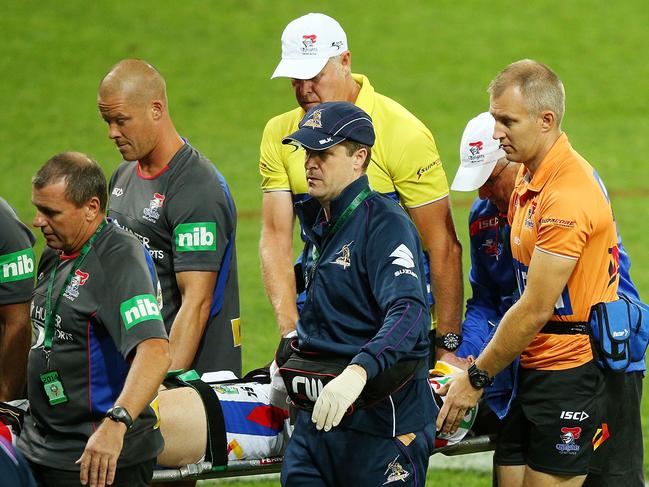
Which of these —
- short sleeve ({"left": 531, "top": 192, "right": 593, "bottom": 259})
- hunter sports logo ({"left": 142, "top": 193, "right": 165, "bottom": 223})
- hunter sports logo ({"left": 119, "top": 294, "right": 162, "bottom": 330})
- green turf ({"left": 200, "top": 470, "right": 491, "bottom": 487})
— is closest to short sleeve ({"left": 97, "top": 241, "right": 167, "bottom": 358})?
hunter sports logo ({"left": 119, "top": 294, "right": 162, "bottom": 330})

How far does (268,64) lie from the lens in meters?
18.5

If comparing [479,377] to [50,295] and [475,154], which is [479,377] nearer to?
[475,154]

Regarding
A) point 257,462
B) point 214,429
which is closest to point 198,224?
point 214,429

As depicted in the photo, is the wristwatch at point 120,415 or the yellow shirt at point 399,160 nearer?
the wristwatch at point 120,415

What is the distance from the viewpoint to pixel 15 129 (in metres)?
16.3

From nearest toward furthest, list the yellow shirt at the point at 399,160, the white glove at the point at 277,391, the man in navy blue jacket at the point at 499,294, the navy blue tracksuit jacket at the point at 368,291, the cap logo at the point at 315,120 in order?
the navy blue tracksuit jacket at the point at 368,291, the cap logo at the point at 315,120, the man in navy blue jacket at the point at 499,294, the white glove at the point at 277,391, the yellow shirt at the point at 399,160

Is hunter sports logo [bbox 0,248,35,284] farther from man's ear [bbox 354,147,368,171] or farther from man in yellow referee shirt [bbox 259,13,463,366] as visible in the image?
man's ear [bbox 354,147,368,171]

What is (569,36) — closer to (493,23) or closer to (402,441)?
(493,23)

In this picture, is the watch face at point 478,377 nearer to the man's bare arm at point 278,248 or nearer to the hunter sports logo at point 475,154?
the hunter sports logo at point 475,154

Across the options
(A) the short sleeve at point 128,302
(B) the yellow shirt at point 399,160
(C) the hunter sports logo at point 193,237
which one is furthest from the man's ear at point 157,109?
(A) the short sleeve at point 128,302

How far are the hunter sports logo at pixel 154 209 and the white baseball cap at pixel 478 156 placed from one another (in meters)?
1.31

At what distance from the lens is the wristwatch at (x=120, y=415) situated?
398 cm

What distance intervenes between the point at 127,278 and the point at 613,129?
13.0m

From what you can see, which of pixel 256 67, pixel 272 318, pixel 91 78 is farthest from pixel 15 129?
pixel 272 318
